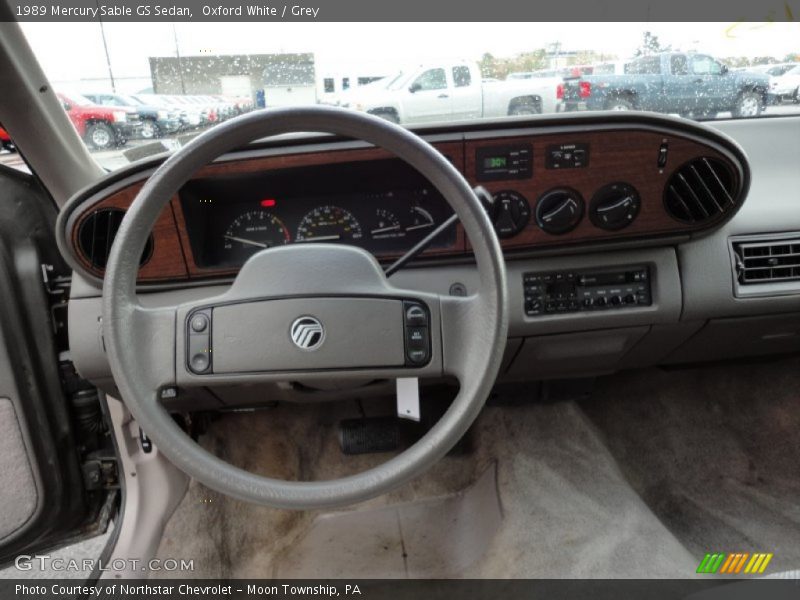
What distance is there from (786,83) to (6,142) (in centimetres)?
243

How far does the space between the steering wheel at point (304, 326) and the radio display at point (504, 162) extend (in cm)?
55

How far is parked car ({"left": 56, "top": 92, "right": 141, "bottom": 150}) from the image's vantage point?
1.67m

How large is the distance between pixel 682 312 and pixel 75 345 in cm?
186

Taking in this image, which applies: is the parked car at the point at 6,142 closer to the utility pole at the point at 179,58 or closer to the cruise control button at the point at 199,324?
the utility pole at the point at 179,58

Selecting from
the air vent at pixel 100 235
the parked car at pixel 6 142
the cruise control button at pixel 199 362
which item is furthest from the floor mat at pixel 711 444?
the parked car at pixel 6 142

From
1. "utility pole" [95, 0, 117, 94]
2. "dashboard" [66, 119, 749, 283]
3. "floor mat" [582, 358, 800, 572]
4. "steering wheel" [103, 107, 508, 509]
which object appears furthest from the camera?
"floor mat" [582, 358, 800, 572]

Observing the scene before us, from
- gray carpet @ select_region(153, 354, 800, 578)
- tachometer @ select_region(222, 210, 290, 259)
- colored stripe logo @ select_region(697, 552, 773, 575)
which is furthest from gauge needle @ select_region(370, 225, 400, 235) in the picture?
colored stripe logo @ select_region(697, 552, 773, 575)

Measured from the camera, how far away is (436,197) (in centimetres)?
178

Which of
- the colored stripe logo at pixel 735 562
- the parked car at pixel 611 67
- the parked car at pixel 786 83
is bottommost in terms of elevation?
the colored stripe logo at pixel 735 562

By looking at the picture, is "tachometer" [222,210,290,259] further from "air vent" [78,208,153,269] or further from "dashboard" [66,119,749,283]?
"air vent" [78,208,153,269]

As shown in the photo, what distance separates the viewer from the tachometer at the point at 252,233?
1.79m

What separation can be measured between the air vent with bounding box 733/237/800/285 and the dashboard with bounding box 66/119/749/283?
19cm

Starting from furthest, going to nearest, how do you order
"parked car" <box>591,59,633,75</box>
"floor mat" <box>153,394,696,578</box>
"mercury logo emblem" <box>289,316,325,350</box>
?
"floor mat" <box>153,394,696,578</box>, "parked car" <box>591,59,633,75</box>, "mercury logo emblem" <box>289,316,325,350</box>

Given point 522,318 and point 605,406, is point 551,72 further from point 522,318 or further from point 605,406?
point 605,406
